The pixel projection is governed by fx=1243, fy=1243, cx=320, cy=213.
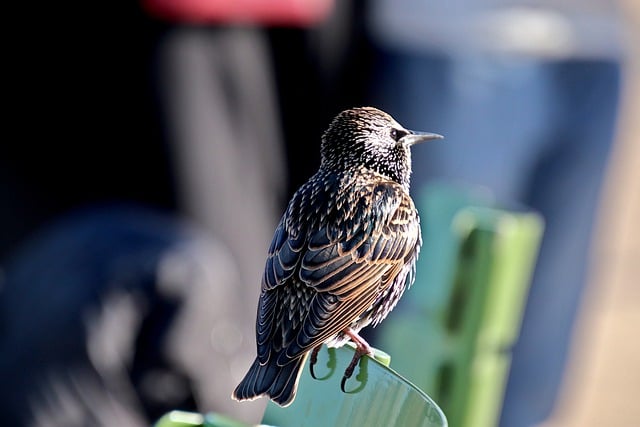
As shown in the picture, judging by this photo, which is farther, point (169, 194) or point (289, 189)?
point (289, 189)

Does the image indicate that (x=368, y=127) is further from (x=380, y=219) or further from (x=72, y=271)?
(x=72, y=271)

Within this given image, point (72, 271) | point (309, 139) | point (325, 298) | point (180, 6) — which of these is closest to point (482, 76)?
→ point (309, 139)

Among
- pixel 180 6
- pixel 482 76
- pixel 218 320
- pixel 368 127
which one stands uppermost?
pixel 368 127

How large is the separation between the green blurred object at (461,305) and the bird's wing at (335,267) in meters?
0.24

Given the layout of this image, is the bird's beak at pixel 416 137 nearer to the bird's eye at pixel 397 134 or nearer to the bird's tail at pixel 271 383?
the bird's eye at pixel 397 134

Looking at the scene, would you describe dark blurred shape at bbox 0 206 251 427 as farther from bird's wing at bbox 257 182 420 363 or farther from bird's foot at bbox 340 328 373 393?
bird's foot at bbox 340 328 373 393

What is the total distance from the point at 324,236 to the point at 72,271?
10.9 feet

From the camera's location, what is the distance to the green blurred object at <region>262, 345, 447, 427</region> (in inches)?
47.8

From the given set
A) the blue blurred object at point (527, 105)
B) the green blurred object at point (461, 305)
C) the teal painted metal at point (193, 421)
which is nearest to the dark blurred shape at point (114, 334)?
the blue blurred object at point (527, 105)

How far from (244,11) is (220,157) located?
2.58 feet

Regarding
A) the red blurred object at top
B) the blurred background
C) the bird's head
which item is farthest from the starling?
the red blurred object at top

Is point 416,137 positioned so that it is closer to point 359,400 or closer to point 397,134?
point 397,134

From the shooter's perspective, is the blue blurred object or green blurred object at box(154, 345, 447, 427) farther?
the blue blurred object

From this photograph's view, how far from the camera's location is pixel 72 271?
4.57m
